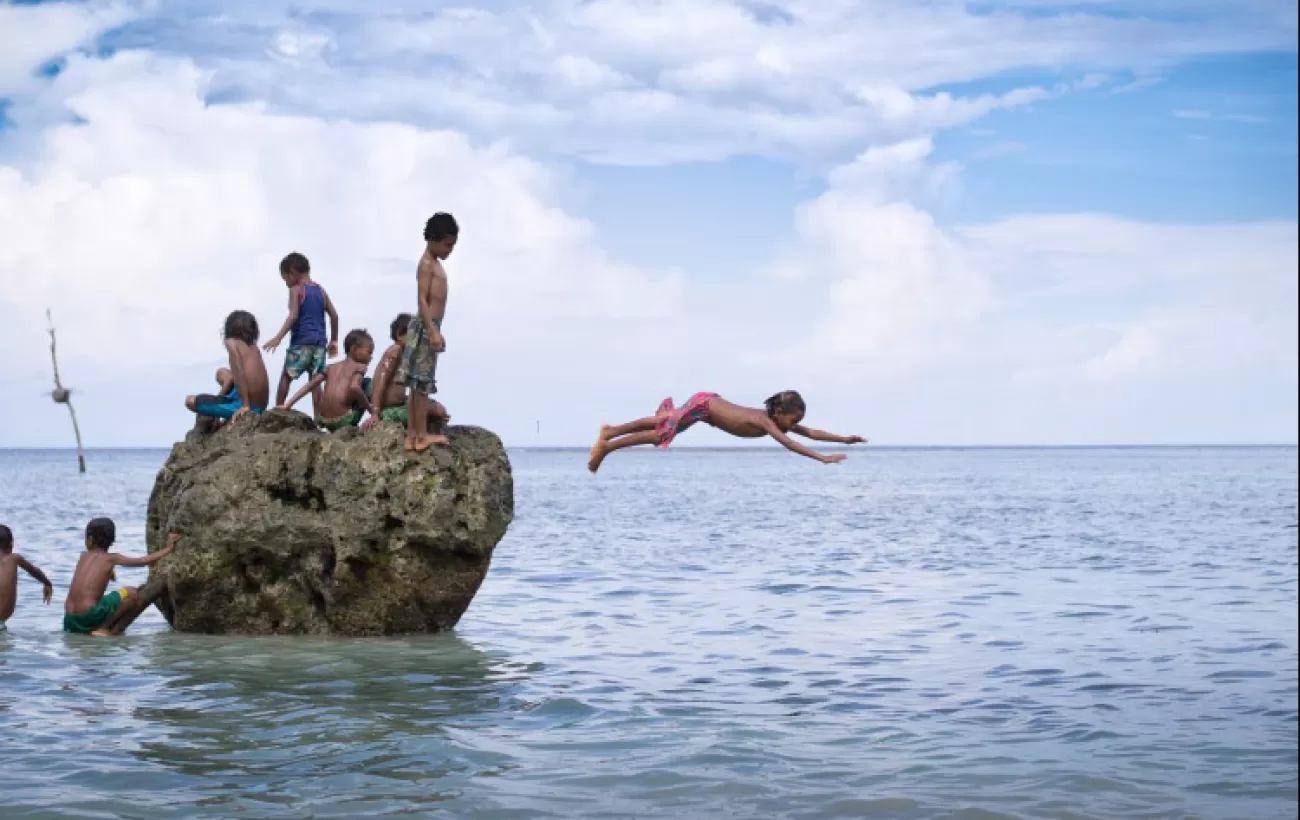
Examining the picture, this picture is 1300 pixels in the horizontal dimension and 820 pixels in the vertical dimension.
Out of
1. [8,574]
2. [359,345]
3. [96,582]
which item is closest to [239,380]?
[359,345]

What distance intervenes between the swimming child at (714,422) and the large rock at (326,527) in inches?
92.8

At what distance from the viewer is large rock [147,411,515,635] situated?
1452 cm

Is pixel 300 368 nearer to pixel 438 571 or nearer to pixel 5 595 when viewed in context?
pixel 438 571

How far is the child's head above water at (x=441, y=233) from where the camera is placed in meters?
12.6

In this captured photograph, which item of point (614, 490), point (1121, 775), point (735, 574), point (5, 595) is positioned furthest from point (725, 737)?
point (614, 490)

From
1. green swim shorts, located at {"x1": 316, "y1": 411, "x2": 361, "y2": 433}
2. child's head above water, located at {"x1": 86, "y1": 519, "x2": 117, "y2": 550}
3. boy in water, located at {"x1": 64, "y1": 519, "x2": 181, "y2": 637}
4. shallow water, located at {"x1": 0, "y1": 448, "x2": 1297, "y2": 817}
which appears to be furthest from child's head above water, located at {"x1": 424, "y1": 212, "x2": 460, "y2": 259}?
child's head above water, located at {"x1": 86, "y1": 519, "x2": 117, "y2": 550}

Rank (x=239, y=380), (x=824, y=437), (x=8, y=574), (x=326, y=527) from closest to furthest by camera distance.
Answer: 1. (x=824, y=437)
2. (x=326, y=527)
3. (x=239, y=380)
4. (x=8, y=574)

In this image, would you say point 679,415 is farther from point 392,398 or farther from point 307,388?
point 307,388

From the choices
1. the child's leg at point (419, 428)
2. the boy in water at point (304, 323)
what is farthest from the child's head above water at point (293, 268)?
the child's leg at point (419, 428)

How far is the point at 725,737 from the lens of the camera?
428 inches

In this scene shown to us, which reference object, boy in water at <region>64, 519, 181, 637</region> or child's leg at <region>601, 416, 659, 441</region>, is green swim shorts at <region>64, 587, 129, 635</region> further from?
child's leg at <region>601, 416, 659, 441</region>

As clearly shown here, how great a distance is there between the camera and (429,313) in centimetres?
→ 1303

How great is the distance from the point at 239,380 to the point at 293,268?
143cm

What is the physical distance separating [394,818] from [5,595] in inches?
370
